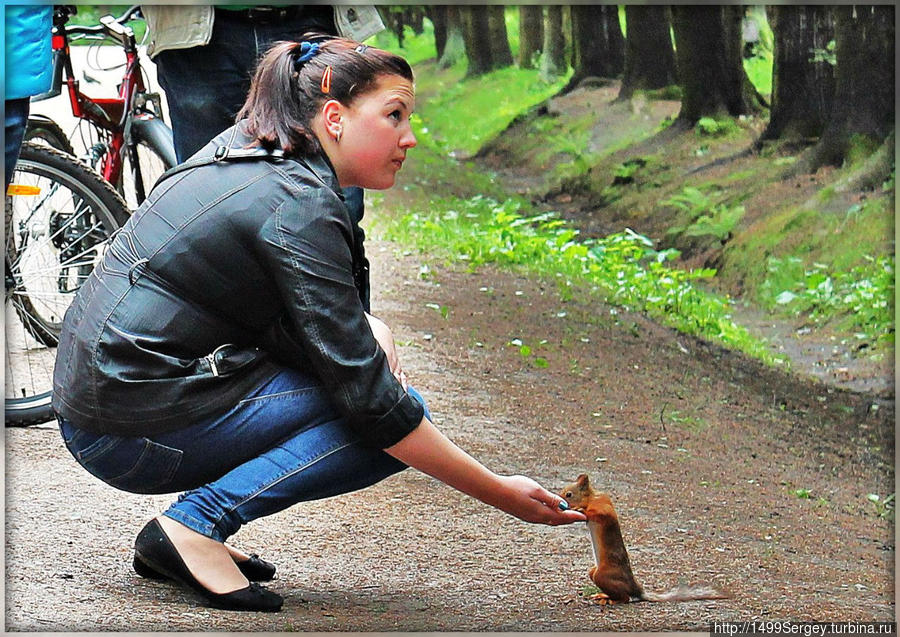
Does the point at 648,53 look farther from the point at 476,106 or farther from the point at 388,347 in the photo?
the point at 388,347

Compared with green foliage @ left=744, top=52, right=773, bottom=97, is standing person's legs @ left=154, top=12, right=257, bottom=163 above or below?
above

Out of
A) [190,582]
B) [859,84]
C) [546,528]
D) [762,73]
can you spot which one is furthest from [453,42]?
[190,582]

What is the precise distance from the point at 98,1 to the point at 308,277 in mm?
1178

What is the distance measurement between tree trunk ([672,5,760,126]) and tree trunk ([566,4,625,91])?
964 mm

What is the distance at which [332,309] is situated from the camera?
224 centimetres

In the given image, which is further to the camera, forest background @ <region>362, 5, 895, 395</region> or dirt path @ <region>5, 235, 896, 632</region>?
forest background @ <region>362, 5, 895, 395</region>

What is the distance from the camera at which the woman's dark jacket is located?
2.24 meters

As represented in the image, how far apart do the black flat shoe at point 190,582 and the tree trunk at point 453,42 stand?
33.7 feet

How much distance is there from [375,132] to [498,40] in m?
10.2

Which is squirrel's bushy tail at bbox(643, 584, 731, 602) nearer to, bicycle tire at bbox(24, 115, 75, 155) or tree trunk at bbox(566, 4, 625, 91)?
bicycle tire at bbox(24, 115, 75, 155)

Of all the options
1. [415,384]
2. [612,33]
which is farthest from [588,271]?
[612,33]

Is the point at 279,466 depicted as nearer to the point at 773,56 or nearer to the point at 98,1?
the point at 98,1

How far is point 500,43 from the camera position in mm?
12172

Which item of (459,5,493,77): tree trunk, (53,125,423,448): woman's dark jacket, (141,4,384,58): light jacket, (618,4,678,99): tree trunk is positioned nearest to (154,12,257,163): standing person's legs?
(141,4,384,58): light jacket
